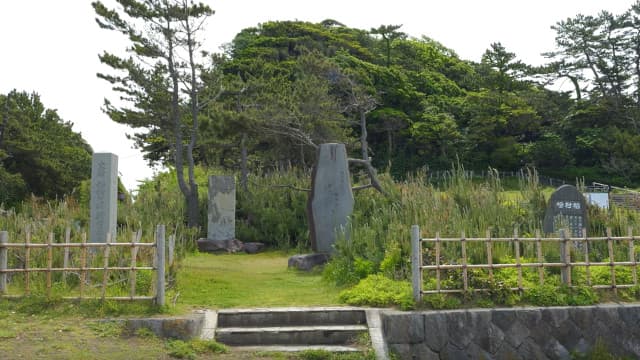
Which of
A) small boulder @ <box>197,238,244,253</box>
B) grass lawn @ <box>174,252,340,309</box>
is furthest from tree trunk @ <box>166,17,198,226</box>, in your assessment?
grass lawn @ <box>174,252,340,309</box>

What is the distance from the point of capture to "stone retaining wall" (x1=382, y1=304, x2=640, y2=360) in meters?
6.07

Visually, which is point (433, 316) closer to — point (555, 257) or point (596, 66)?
point (555, 257)

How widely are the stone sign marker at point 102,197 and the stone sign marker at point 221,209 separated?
6.21m

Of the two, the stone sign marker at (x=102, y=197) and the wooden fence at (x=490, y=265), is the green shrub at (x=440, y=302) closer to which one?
the wooden fence at (x=490, y=265)

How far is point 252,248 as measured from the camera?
15.1m

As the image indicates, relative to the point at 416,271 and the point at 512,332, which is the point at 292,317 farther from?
the point at 512,332

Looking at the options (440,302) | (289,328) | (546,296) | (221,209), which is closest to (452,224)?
(546,296)

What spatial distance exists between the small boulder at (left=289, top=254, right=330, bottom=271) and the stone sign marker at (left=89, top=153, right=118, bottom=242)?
3.50 metres

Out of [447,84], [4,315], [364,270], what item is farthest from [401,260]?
[447,84]

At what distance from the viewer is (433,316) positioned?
6.11 meters

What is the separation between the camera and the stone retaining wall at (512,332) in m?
6.07

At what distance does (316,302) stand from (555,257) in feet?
11.0

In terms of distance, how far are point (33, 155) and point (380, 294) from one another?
19.0 m

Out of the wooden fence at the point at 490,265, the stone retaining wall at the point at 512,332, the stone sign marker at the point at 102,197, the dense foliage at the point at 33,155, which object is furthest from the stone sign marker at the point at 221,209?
the stone retaining wall at the point at 512,332
